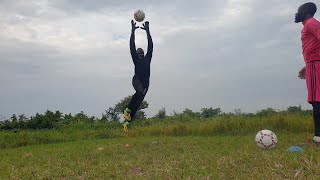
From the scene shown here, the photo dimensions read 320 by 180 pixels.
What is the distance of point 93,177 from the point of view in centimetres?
475

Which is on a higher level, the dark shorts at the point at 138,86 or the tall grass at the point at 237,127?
the dark shorts at the point at 138,86

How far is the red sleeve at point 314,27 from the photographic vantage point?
720 centimetres

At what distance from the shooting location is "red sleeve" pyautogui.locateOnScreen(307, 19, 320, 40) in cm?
720

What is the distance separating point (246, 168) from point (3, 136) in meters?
10.3

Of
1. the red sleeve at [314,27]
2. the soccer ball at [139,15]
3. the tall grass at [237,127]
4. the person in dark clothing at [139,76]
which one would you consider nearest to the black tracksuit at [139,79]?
the person in dark clothing at [139,76]

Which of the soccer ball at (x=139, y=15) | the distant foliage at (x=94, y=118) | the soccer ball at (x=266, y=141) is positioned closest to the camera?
the soccer ball at (x=266, y=141)

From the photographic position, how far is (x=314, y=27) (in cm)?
727

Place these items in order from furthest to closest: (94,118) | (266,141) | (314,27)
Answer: (94,118) < (314,27) < (266,141)

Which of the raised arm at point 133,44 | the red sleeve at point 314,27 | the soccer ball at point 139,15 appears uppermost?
the soccer ball at point 139,15

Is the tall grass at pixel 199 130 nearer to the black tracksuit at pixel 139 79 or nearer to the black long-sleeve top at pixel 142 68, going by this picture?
the black tracksuit at pixel 139 79

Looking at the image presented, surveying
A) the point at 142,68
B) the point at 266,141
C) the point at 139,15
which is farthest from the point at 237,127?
the point at 266,141

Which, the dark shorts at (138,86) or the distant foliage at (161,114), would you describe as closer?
the dark shorts at (138,86)

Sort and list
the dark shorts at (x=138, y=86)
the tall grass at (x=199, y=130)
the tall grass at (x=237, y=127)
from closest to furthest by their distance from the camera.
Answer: the tall grass at (x=237, y=127), the tall grass at (x=199, y=130), the dark shorts at (x=138, y=86)

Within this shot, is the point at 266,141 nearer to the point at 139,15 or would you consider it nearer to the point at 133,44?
the point at 133,44
